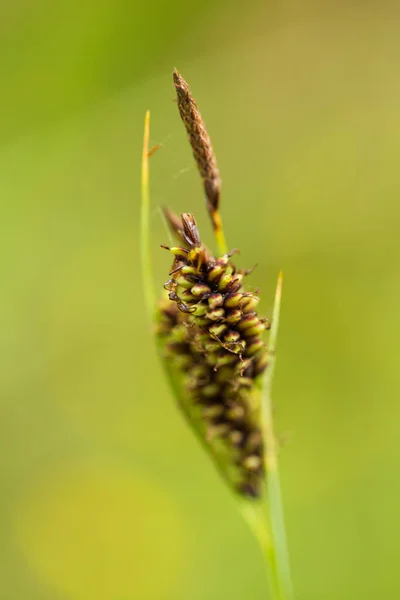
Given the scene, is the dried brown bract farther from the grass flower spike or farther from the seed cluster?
the seed cluster

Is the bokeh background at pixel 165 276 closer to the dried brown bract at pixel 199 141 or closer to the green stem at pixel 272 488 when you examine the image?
the green stem at pixel 272 488

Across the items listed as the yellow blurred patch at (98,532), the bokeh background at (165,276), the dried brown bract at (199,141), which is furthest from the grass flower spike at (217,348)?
the yellow blurred patch at (98,532)

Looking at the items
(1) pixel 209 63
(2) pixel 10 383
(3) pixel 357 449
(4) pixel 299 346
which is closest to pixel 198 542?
(3) pixel 357 449

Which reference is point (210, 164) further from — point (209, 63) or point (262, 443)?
point (209, 63)

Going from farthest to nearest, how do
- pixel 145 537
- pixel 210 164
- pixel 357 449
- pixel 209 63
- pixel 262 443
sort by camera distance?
pixel 209 63 < pixel 145 537 < pixel 357 449 < pixel 262 443 < pixel 210 164

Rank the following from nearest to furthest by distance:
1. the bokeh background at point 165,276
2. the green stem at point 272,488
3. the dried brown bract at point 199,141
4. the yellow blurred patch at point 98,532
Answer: the dried brown bract at point 199,141
the green stem at point 272,488
the bokeh background at point 165,276
the yellow blurred patch at point 98,532

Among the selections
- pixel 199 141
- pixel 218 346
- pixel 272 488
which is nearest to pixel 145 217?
pixel 199 141
